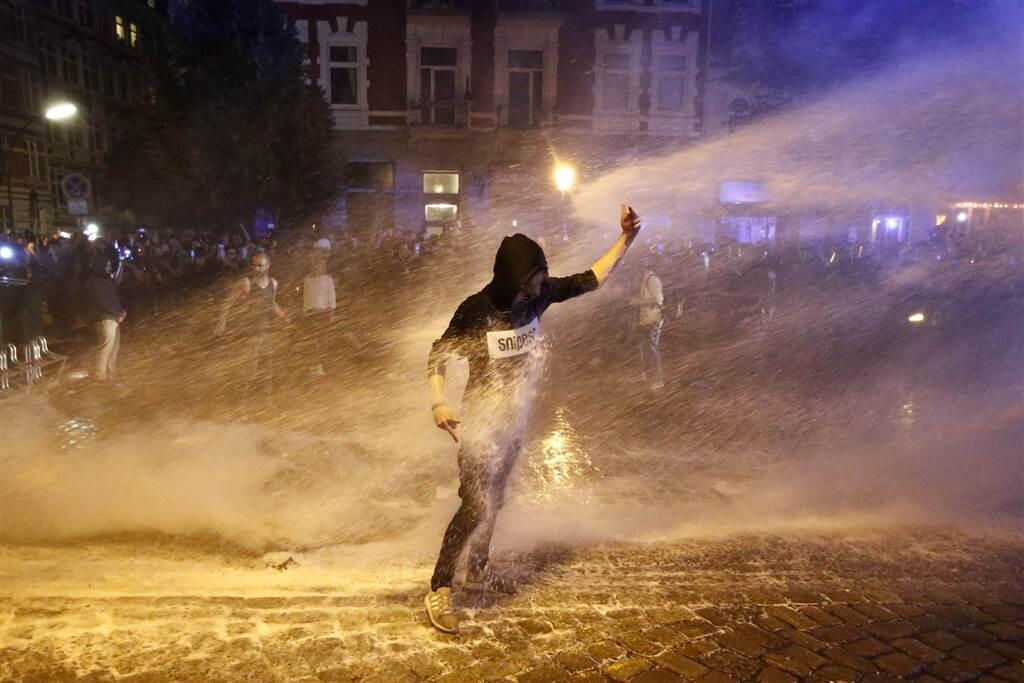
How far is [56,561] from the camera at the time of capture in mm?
4613

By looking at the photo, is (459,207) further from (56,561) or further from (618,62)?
(56,561)

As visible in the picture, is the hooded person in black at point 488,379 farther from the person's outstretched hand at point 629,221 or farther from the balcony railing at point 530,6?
the balcony railing at point 530,6

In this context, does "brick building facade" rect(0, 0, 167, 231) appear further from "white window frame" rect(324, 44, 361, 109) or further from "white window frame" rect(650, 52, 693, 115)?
"white window frame" rect(650, 52, 693, 115)

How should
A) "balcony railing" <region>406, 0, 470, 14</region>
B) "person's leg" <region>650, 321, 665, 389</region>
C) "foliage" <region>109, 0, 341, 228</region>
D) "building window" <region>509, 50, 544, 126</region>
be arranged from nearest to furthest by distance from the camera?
"person's leg" <region>650, 321, 665, 389</region> → "foliage" <region>109, 0, 341, 228</region> → "balcony railing" <region>406, 0, 470, 14</region> → "building window" <region>509, 50, 544, 126</region>

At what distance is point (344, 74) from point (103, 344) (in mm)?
18961

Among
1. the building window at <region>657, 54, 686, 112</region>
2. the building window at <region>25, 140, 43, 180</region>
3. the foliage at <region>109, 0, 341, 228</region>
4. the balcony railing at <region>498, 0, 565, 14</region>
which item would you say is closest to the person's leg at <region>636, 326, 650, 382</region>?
the foliage at <region>109, 0, 341, 228</region>

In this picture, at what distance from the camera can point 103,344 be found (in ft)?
34.3

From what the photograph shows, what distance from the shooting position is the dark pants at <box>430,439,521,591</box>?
13.0ft

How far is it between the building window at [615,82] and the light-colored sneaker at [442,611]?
989 inches

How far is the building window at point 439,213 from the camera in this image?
89.0 ft

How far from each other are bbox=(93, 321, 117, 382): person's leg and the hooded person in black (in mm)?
8016

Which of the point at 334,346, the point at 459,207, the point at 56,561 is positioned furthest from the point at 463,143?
the point at 56,561

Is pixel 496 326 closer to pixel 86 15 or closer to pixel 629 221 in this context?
pixel 629 221

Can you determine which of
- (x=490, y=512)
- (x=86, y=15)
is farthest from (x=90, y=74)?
(x=490, y=512)
